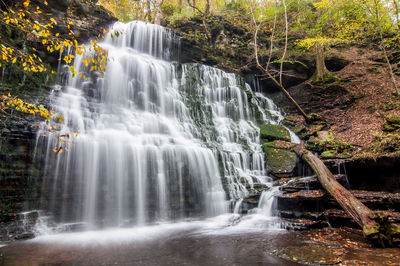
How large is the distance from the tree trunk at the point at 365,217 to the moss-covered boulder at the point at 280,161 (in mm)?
1905

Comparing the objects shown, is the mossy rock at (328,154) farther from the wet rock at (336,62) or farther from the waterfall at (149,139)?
the wet rock at (336,62)

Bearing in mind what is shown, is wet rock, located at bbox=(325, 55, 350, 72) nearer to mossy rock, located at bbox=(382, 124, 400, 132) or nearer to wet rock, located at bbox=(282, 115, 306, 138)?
wet rock, located at bbox=(282, 115, 306, 138)

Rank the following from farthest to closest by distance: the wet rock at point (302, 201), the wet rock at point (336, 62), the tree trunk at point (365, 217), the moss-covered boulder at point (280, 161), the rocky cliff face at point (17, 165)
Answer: the wet rock at point (336, 62), the moss-covered boulder at point (280, 161), the wet rock at point (302, 201), the rocky cliff face at point (17, 165), the tree trunk at point (365, 217)

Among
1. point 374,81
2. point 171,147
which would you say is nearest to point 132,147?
point 171,147

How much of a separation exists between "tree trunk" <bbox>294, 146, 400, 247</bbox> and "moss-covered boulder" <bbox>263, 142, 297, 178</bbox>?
1.90 metres

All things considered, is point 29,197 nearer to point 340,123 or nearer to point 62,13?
point 62,13

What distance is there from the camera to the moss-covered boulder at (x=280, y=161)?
29.0 ft

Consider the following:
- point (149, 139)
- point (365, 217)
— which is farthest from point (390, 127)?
point (149, 139)

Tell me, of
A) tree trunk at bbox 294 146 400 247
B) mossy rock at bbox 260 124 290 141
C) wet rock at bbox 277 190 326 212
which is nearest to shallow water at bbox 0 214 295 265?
wet rock at bbox 277 190 326 212

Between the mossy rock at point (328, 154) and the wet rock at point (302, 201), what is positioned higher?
the mossy rock at point (328, 154)

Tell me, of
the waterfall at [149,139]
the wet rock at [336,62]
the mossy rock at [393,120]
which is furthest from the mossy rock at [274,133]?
the wet rock at [336,62]

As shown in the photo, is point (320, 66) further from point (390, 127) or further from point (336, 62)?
point (390, 127)

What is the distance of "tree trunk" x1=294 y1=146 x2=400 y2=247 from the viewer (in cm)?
445

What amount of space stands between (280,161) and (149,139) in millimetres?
5282
